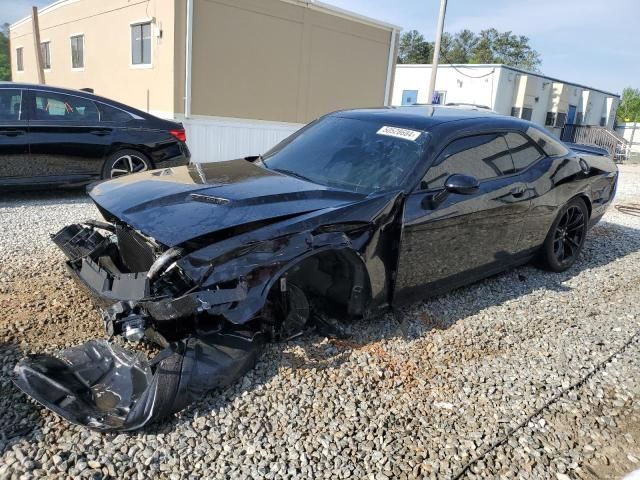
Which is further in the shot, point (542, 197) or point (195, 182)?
Result: point (542, 197)

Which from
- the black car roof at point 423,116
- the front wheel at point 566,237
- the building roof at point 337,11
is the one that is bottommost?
the front wheel at point 566,237

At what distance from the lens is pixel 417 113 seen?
170 inches

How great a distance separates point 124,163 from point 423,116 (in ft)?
14.8

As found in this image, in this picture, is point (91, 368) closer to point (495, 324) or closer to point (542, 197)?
point (495, 324)

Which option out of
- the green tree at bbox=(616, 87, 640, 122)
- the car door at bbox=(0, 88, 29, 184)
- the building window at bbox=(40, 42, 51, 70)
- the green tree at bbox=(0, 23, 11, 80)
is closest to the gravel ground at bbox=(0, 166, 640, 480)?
the car door at bbox=(0, 88, 29, 184)

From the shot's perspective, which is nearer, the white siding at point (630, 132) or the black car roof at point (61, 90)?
the black car roof at point (61, 90)

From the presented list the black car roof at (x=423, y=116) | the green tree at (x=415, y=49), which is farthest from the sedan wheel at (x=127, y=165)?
the green tree at (x=415, y=49)

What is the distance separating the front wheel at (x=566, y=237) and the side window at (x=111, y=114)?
554 centimetres

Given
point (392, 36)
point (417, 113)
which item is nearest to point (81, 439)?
point (417, 113)

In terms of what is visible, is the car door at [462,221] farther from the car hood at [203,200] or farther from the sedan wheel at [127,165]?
the sedan wheel at [127,165]

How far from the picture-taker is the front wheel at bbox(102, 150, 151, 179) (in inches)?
270

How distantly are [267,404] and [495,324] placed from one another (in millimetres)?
2087

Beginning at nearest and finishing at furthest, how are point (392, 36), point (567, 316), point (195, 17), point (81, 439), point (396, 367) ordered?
point (81, 439) → point (396, 367) → point (567, 316) → point (195, 17) → point (392, 36)

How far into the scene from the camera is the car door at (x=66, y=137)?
636 cm
